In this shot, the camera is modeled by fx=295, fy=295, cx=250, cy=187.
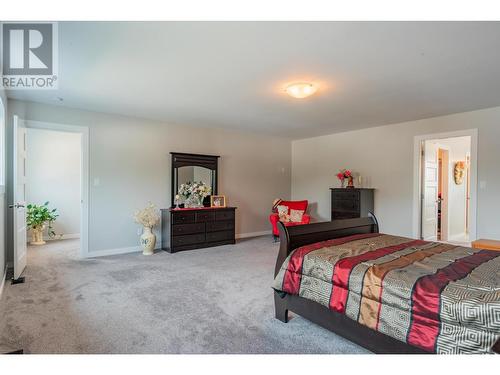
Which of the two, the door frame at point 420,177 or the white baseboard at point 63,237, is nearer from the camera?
the door frame at point 420,177

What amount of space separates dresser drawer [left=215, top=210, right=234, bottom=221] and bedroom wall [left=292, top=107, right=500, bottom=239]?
2.20 meters

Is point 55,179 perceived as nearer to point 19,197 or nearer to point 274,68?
point 19,197

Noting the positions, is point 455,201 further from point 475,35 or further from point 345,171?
point 475,35

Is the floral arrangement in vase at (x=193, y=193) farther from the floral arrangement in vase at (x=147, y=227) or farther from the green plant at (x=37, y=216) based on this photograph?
the green plant at (x=37, y=216)

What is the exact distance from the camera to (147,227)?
488 centimetres

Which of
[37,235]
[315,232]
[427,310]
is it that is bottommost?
[37,235]

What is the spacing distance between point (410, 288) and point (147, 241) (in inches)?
161

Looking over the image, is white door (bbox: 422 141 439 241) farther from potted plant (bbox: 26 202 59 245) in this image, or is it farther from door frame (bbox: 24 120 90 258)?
potted plant (bbox: 26 202 59 245)

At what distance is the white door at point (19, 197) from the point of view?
349 cm

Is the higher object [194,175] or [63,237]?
[194,175]

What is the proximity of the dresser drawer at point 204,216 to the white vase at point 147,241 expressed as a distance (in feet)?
2.69

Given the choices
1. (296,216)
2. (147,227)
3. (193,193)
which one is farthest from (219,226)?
(296,216)

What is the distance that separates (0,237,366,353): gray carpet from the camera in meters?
2.07

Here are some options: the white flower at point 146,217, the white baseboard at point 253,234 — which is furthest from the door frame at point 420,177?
the white flower at point 146,217
